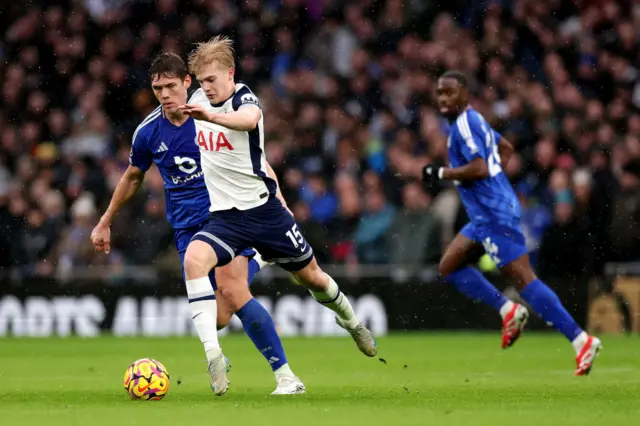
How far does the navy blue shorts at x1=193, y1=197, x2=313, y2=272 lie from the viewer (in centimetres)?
827

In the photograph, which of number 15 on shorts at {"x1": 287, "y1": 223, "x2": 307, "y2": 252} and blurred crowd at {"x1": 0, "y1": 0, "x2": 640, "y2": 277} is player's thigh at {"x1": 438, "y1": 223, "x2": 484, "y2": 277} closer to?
number 15 on shorts at {"x1": 287, "y1": 223, "x2": 307, "y2": 252}

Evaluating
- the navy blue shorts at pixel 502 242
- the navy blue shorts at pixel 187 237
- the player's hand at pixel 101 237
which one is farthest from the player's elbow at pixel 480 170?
the player's hand at pixel 101 237

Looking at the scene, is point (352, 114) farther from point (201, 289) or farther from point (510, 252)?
point (201, 289)

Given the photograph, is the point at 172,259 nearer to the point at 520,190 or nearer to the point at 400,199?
the point at 400,199

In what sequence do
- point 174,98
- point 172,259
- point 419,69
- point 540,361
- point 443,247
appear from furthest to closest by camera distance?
1. point 419,69
2. point 172,259
3. point 443,247
4. point 540,361
5. point 174,98

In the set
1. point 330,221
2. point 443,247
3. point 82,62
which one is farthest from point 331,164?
point 82,62

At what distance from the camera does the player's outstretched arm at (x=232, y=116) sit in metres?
7.53

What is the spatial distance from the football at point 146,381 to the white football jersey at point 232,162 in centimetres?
110

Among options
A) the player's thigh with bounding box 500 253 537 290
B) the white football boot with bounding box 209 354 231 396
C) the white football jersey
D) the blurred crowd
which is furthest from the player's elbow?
the blurred crowd

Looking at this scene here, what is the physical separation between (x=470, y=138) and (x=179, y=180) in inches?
121

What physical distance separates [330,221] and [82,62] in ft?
23.3

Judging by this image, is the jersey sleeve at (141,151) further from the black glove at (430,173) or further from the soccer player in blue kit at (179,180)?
the black glove at (430,173)

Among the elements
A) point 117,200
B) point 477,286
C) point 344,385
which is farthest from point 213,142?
point 477,286

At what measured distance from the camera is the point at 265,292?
16.9 metres
